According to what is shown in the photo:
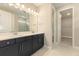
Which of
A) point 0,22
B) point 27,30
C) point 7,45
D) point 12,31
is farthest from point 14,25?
point 7,45

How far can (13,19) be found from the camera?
2955 mm

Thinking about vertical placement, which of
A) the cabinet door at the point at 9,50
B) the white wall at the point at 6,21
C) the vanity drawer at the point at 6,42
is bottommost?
the cabinet door at the point at 9,50

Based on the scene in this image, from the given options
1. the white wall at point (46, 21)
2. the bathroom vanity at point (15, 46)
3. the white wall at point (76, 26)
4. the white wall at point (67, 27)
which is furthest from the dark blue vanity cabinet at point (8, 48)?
the white wall at point (67, 27)

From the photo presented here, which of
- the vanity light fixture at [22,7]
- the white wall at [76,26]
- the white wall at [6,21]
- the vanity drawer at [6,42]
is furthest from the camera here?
the white wall at [76,26]

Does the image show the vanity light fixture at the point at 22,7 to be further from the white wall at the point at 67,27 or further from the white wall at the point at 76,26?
the white wall at the point at 67,27

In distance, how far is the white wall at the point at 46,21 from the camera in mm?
4102

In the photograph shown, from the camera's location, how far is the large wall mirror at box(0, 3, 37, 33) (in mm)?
2561

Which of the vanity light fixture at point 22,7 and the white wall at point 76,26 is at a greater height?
the vanity light fixture at point 22,7

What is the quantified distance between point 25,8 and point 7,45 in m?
2.25

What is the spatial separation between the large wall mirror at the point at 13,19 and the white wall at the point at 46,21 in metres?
0.60

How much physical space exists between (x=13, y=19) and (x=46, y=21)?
1731 millimetres

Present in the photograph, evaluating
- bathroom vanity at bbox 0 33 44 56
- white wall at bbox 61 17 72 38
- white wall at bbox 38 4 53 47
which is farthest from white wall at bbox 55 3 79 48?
white wall at bbox 61 17 72 38

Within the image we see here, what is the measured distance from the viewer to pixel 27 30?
391 cm

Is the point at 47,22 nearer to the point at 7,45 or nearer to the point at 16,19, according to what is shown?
the point at 16,19
